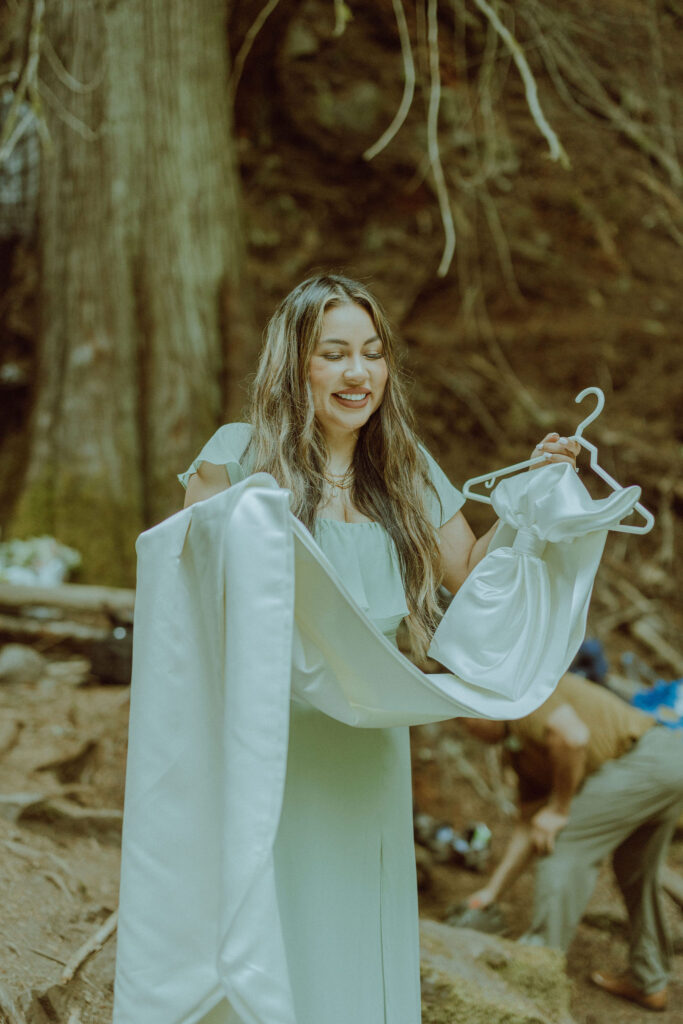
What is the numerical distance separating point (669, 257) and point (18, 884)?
610 cm

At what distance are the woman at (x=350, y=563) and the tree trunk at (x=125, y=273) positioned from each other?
2.16 meters

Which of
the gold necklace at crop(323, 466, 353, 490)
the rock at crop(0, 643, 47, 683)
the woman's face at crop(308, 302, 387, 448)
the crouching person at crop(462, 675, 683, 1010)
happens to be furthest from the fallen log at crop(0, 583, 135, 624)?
the woman's face at crop(308, 302, 387, 448)

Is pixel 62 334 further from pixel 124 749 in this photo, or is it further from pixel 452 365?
pixel 452 365

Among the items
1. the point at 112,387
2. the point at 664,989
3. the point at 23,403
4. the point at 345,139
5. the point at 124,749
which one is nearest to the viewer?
the point at 664,989

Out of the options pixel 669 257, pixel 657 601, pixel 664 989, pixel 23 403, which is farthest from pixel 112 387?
pixel 669 257

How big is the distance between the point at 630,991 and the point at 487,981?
85 cm

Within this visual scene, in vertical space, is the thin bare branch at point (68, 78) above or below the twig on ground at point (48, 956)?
above

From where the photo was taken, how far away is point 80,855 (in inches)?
111

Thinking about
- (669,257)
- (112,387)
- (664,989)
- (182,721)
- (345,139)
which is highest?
(345,139)

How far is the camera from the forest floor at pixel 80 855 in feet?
7.04

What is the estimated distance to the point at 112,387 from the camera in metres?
4.16

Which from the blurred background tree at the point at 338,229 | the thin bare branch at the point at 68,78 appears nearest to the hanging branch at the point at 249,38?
the blurred background tree at the point at 338,229

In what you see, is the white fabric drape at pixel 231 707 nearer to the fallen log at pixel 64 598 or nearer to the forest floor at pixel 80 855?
the forest floor at pixel 80 855

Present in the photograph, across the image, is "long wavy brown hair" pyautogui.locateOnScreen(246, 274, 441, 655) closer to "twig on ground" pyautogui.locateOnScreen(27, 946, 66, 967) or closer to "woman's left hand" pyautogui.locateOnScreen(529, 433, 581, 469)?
"woman's left hand" pyautogui.locateOnScreen(529, 433, 581, 469)
